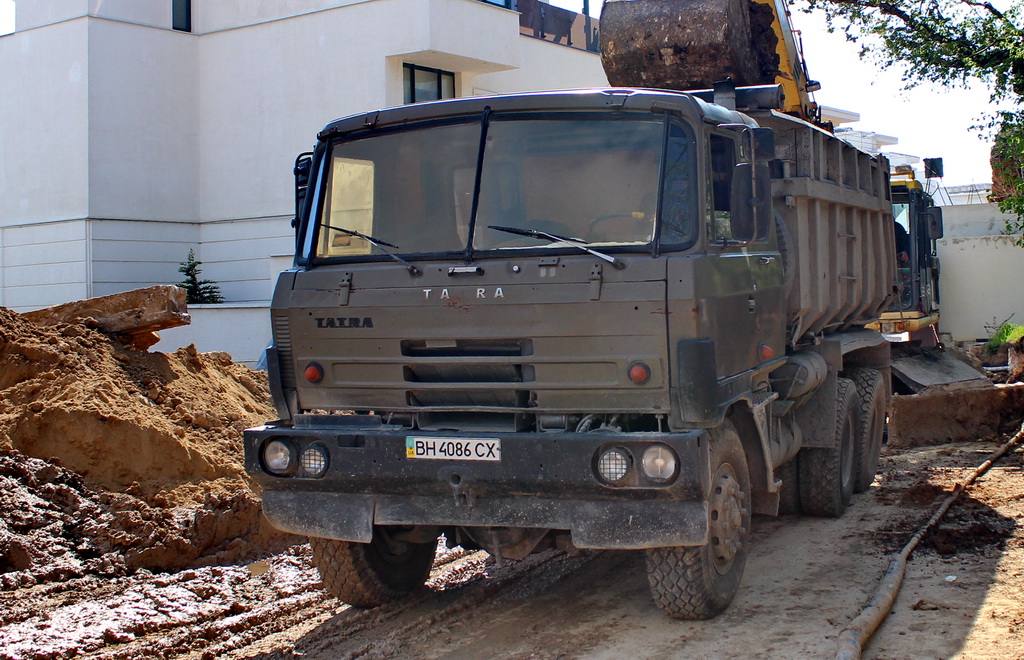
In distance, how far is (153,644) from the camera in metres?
5.56

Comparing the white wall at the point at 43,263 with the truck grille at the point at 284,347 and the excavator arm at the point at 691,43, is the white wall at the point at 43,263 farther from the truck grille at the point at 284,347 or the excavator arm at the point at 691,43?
the truck grille at the point at 284,347

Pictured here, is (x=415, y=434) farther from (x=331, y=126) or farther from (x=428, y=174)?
(x=331, y=126)

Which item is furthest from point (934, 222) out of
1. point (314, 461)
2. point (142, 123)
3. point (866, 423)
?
point (142, 123)

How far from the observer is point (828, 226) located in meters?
7.66

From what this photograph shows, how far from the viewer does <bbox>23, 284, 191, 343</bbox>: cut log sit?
9094mm

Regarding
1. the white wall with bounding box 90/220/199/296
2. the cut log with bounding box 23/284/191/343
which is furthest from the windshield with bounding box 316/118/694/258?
the white wall with bounding box 90/220/199/296

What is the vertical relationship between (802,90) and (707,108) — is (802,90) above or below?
above

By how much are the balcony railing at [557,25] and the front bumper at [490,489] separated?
16844 millimetres

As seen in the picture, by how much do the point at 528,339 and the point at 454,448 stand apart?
0.65 m

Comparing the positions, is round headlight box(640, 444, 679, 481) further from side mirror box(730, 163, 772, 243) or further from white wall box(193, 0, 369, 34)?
white wall box(193, 0, 369, 34)

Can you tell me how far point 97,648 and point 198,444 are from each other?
285cm

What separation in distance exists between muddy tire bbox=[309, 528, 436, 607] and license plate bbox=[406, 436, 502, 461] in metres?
0.89

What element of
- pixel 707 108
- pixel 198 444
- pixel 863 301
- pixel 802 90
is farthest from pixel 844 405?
pixel 198 444

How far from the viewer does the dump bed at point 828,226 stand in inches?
273
